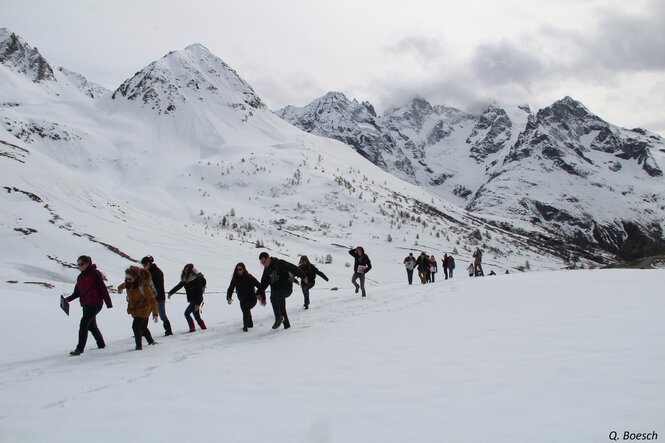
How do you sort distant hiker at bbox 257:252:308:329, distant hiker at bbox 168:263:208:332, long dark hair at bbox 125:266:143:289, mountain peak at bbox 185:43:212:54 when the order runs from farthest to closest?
mountain peak at bbox 185:43:212:54
distant hiker at bbox 168:263:208:332
distant hiker at bbox 257:252:308:329
long dark hair at bbox 125:266:143:289

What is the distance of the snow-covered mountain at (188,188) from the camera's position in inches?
757

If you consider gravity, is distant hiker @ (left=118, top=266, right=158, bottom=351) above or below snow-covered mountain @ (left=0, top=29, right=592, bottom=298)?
below

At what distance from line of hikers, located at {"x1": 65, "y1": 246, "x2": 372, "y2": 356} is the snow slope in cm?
45

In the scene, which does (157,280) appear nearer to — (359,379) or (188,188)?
(359,379)

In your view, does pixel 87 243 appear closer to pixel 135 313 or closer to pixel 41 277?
pixel 41 277

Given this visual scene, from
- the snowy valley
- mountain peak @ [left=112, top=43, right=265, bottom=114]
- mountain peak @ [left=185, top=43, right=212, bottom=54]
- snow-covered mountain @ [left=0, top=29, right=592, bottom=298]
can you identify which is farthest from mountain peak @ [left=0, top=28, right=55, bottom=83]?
the snowy valley

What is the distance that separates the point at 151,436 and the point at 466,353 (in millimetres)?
4557

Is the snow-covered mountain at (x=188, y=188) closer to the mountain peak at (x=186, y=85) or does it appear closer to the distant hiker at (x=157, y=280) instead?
the mountain peak at (x=186, y=85)

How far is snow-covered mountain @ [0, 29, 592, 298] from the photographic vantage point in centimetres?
1923

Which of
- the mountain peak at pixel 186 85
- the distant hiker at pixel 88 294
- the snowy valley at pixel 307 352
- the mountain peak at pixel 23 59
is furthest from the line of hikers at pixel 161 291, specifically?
the mountain peak at pixel 23 59

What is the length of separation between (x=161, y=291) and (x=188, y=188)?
39.2m

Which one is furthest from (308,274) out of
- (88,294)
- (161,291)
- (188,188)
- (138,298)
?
(188,188)

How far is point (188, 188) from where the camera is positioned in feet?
157

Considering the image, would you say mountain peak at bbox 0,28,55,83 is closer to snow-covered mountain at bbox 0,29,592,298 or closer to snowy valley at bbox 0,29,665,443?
snow-covered mountain at bbox 0,29,592,298
